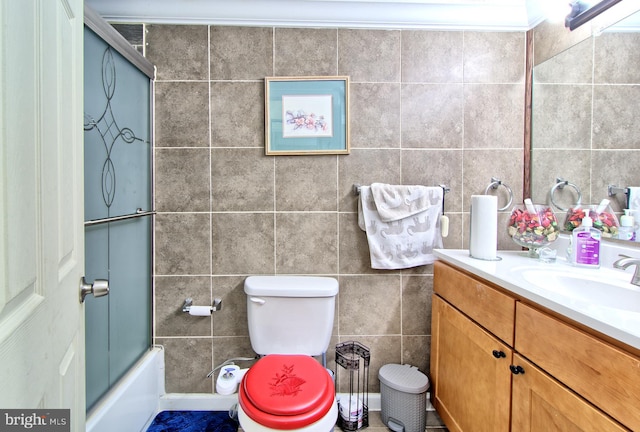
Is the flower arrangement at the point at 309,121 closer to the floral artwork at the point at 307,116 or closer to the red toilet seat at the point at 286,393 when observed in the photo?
the floral artwork at the point at 307,116

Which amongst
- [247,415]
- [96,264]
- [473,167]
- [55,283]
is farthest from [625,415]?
[96,264]

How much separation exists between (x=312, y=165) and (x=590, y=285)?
124 centimetres

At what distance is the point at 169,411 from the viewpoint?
67.8 inches

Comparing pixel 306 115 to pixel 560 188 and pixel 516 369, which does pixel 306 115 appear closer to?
pixel 560 188

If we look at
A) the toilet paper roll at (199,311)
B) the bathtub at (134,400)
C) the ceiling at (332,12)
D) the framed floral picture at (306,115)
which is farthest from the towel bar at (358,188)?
the bathtub at (134,400)

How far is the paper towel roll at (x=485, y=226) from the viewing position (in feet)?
4.54

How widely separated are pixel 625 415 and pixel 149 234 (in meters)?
1.85

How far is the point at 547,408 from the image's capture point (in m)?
0.90

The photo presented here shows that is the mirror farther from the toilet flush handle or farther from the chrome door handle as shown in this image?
the chrome door handle

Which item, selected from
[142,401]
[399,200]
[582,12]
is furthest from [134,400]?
[582,12]

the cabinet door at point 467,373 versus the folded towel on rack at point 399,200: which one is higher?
the folded towel on rack at point 399,200

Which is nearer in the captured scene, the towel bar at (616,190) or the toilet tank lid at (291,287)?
the towel bar at (616,190)

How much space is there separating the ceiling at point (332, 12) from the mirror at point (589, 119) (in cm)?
36

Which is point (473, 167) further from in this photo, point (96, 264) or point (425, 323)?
point (96, 264)
